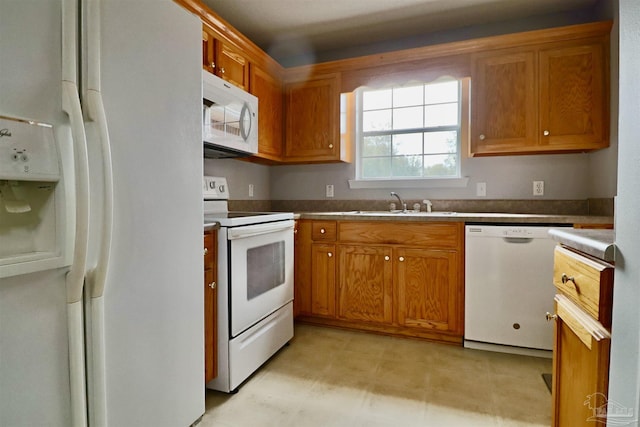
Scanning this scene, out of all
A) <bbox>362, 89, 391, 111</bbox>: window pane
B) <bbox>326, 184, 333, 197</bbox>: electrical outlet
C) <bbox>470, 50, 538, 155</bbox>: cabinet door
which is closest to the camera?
<bbox>470, 50, 538, 155</bbox>: cabinet door

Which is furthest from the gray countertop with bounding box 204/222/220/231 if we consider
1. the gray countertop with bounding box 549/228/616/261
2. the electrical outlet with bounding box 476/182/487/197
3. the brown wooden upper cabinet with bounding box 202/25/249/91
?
the electrical outlet with bounding box 476/182/487/197

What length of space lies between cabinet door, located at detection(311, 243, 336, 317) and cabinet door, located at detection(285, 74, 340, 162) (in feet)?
2.84

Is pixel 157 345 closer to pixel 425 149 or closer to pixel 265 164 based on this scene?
pixel 265 164

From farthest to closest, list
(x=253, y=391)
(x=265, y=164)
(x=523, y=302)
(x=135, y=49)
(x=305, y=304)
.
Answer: (x=265, y=164)
(x=305, y=304)
(x=523, y=302)
(x=253, y=391)
(x=135, y=49)

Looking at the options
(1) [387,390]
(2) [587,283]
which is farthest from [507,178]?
(2) [587,283]

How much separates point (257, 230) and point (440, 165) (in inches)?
74.1

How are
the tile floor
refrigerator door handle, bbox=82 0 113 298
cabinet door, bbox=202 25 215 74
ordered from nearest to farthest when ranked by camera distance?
refrigerator door handle, bbox=82 0 113 298
the tile floor
cabinet door, bbox=202 25 215 74

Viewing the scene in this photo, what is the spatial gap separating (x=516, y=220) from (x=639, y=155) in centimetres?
168

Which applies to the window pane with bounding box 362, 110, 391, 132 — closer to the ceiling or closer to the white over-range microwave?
the ceiling

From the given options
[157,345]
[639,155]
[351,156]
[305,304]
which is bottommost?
[305,304]

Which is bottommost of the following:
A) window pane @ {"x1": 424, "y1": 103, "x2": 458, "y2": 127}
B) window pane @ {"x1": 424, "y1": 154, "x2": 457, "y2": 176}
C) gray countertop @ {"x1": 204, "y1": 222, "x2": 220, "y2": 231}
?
gray countertop @ {"x1": 204, "y1": 222, "x2": 220, "y2": 231}

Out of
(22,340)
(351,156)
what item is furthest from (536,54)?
(22,340)

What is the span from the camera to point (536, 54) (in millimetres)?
2465

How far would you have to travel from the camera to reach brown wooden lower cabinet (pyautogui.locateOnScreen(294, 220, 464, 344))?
240 centimetres
